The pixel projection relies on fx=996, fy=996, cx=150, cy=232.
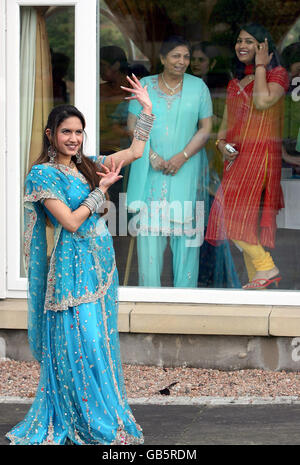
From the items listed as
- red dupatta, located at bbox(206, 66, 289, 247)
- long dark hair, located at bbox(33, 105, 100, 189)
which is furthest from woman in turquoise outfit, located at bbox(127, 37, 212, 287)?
long dark hair, located at bbox(33, 105, 100, 189)

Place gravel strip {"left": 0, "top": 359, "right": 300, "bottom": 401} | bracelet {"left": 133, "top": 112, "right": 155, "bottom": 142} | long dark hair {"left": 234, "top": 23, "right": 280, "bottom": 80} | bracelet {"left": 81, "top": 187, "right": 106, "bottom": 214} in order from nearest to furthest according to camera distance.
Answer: bracelet {"left": 81, "top": 187, "right": 106, "bottom": 214} → bracelet {"left": 133, "top": 112, "right": 155, "bottom": 142} → gravel strip {"left": 0, "top": 359, "right": 300, "bottom": 401} → long dark hair {"left": 234, "top": 23, "right": 280, "bottom": 80}

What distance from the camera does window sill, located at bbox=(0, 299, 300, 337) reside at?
6648 mm

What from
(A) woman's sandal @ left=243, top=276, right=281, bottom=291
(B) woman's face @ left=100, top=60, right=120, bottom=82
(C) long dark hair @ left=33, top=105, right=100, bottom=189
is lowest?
(A) woman's sandal @ left=243, top=276, right=281, bottom=291

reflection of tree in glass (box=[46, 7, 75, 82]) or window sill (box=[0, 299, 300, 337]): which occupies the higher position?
reflection of tree in glass (box=[46, 7, 75, 82])

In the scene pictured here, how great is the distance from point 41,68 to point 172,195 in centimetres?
132

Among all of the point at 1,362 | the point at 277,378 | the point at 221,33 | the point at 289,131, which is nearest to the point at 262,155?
the point at 289,131

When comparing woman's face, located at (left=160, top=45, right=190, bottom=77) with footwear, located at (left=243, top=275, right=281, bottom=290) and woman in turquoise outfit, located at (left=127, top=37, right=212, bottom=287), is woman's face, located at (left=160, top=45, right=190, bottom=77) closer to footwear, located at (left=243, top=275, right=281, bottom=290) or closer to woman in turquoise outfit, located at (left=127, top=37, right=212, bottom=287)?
woman in turquoise outfit, located at (left=127, top=37, right=212, bottom=287)

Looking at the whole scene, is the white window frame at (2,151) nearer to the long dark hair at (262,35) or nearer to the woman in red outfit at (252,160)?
the woman in red outfit at (252,160)

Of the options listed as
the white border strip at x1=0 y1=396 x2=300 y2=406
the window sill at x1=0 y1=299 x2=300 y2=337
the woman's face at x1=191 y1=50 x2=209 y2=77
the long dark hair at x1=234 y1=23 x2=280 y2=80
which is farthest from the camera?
the woman's face at x1=191 y1=50 x2=209 y2=77

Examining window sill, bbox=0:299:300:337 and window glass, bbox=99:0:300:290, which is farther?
window glass, bbox=99:0:300:290

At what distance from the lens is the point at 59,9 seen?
278 inches

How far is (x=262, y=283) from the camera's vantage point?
714cm

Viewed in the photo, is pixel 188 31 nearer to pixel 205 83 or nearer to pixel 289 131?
pixel 205 83

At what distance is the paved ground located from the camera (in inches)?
209
